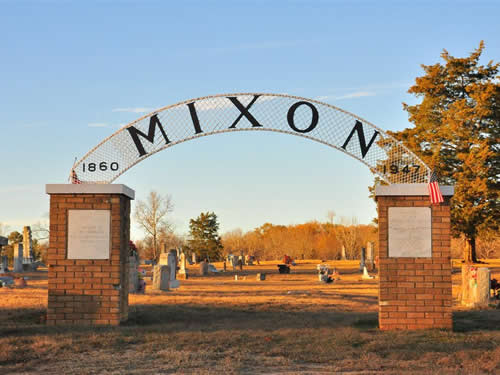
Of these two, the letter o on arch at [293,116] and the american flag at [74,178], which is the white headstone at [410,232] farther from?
the american flag at [74,178]

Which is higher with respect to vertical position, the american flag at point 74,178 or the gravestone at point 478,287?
the american flag at point 74,178

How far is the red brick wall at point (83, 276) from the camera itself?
40.9 feet

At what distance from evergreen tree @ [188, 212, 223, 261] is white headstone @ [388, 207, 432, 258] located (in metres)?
56.0

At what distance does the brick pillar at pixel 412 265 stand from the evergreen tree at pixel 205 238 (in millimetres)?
55951

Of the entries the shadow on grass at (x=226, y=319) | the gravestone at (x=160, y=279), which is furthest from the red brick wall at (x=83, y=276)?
the gravestone at (x=160, y=279)

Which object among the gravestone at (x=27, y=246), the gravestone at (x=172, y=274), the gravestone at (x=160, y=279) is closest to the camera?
the gravestone at (x=160, y=279)

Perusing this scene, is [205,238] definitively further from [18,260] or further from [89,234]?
[89,234]

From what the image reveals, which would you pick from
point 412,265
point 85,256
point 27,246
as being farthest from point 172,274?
point 27,246

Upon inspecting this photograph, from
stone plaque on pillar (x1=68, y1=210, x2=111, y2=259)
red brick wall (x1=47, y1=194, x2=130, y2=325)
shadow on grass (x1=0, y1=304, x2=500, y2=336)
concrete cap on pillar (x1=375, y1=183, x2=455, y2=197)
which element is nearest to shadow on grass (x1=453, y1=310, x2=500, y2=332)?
shadow on grass (x1=0, y1=304, x2=500, y2=336)

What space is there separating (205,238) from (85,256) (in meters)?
56.5

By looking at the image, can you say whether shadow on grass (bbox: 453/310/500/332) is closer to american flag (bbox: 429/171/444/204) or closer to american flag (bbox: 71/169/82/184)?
american flag (bbox: 429/171/444/204)

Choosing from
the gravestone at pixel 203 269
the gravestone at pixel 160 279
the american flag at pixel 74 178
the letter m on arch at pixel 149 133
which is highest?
the letter m on arch at pixel 149 133

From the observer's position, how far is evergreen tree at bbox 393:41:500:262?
35969mm

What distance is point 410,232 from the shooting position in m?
12.4
